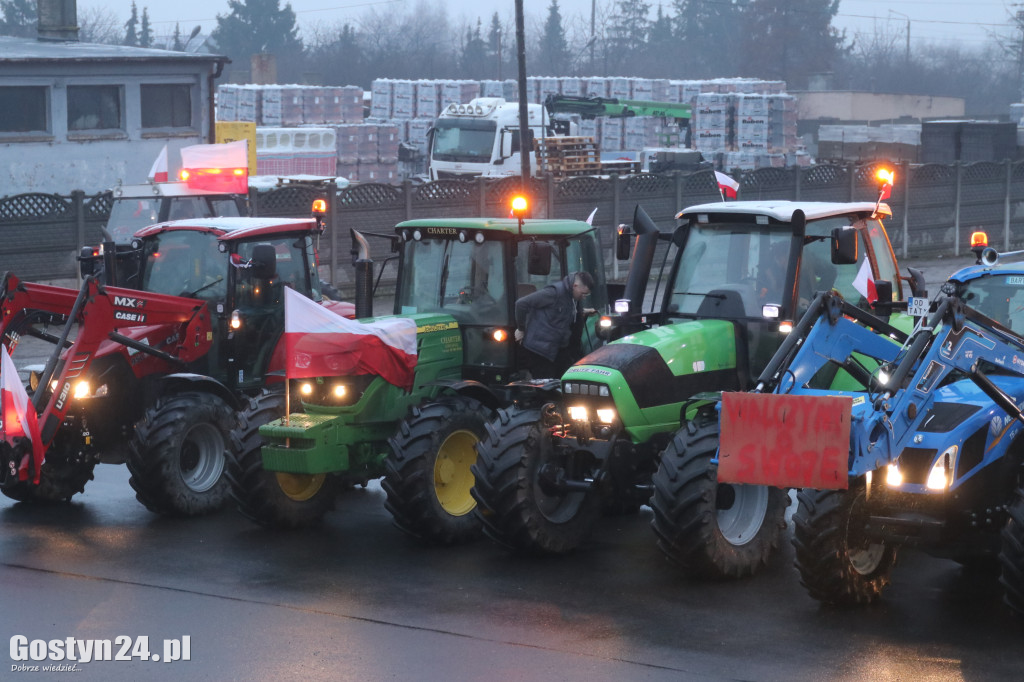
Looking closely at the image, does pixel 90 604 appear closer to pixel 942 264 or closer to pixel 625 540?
pixel 625 540

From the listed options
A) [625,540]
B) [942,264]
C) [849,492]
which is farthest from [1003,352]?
[942,264]

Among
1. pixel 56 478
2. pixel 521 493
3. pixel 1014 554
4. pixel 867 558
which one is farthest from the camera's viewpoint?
pixel 56 478

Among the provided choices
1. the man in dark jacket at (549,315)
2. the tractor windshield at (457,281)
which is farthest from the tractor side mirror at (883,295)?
the tractor windshield at (457,281)

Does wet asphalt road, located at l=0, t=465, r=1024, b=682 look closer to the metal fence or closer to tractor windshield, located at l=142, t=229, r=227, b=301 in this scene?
tractor windshield, located at l=142, t=229, r=227, b=301

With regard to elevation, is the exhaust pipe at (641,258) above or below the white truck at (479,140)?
below

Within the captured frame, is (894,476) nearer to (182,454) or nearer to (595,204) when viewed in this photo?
(182,454)

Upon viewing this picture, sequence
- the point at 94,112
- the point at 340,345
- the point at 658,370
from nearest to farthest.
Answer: the point at 658,370, the point at 340,345, the point at 94,112

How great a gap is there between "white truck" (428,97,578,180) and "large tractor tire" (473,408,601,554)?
2373cm

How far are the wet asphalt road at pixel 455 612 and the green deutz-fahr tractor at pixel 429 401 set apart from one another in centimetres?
38

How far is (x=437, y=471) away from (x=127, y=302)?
299 centimetres

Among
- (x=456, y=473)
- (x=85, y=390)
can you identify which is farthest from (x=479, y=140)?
(x=456, y=473)

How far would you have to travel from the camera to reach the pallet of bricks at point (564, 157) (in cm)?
3238

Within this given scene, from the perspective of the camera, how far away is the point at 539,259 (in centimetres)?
1077

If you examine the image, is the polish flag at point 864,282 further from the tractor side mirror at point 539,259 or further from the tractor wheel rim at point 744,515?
the tractor side mirror at point 539,259
